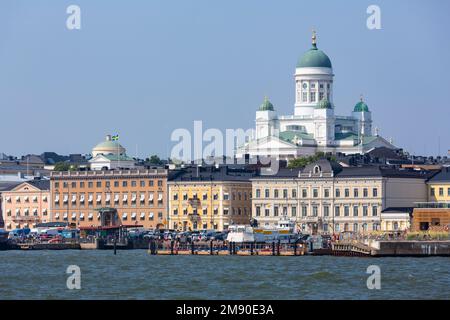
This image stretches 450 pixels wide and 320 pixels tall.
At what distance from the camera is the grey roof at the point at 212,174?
485 ft

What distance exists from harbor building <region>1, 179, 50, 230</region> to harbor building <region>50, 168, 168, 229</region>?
2808 mm

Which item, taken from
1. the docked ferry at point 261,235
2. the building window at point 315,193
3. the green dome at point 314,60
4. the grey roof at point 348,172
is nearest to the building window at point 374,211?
the grey roof at point 348,172

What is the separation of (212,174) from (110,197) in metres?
11.1

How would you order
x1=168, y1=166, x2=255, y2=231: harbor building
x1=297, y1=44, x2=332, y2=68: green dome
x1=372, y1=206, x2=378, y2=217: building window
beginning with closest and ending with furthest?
x1=372, y1=206, x2=378, y2=217: building window < x1=168, y1=166, x2=255, y2=231: harbor building < x1=297, y1=44, x2=332, y2=68: green dome

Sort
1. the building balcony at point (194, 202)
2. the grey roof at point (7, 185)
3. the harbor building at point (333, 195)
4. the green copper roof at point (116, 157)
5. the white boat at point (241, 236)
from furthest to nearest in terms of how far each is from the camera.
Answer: the green copper roof at point (116, 157), the grey roof at point (7, 185), the building balcony at point (194, 202), the harbor building at point (333, 195), the white boat at point (241, 236)

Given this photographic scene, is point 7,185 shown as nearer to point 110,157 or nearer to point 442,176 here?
point 110,157

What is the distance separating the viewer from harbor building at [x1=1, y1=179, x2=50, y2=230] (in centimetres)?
16150

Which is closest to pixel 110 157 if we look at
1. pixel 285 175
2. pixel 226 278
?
pixel 285 175

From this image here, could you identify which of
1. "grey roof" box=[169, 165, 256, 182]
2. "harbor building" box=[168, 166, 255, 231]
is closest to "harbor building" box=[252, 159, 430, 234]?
"harbor building" box=[168, 166, 255, 231]

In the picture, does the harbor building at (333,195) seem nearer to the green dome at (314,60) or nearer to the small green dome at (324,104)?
the small green dome at (324,104)

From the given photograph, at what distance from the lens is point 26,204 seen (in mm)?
163375

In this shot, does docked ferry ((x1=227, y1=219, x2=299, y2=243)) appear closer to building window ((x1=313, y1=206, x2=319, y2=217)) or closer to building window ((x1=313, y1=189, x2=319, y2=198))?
building window ((x1=313, y1=206, x2=319, y2=217))

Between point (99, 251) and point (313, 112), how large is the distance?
69.8m

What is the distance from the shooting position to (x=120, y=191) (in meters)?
154
